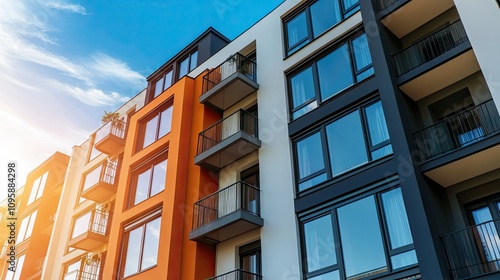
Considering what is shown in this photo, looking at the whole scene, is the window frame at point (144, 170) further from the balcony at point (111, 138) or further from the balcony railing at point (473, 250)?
the balcony railing at point (473, 250)

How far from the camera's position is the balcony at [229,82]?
16906 millimetres

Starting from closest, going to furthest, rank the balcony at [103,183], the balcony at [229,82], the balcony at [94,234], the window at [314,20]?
the window at [314,20]
the balcony at [229,82]
the balcony at [94,234]
the balcony at [103,183]

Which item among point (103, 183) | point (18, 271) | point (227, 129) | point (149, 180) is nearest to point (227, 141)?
point (227, 129)

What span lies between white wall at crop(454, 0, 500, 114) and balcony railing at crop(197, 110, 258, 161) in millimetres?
7637

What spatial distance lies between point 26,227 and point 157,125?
15.4 meters

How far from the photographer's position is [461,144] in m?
11.8

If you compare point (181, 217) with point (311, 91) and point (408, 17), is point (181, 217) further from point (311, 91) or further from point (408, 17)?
point (408, 17)

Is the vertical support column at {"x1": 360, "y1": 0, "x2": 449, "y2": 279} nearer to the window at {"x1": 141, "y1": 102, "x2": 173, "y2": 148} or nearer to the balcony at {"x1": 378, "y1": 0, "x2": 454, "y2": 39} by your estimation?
the balcony at {"x1": 378, "y1": 0, "x2": 454, "y2": 39}

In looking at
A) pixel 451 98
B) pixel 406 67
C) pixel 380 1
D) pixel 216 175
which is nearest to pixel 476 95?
pixel 451 98

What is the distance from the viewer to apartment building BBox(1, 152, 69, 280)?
26656mm

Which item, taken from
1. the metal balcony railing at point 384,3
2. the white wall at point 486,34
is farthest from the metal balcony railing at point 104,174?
the white wall at point 486,34

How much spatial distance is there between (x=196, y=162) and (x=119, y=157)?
9.28 m

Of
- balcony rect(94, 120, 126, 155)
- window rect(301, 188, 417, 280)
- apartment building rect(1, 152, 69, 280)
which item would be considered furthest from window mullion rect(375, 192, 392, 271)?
apartment building rect(1, 152, 69, 280)

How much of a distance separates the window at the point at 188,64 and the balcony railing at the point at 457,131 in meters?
13.1
